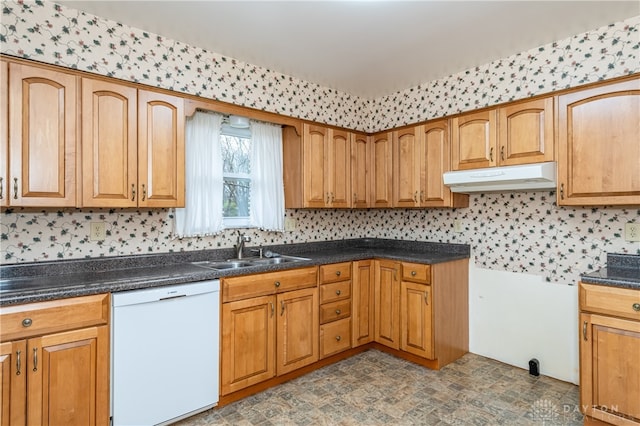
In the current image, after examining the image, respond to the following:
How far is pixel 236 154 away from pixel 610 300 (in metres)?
2.82

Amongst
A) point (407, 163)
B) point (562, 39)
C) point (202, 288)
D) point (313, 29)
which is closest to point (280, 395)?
point (202, 288)

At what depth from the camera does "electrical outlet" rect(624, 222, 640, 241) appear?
2332mm

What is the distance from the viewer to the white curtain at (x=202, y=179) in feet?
8.91

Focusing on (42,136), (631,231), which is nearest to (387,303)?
(631,231)

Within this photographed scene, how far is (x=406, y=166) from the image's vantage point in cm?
340

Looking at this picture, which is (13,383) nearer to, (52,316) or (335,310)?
(52,316)

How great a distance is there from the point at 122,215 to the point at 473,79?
307cm

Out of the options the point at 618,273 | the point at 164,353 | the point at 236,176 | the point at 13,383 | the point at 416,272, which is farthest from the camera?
the point at 236,176

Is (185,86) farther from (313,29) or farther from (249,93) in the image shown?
(313,29)

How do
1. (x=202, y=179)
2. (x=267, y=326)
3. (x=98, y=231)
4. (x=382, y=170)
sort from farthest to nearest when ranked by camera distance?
(x=382, y=170) < (x=202, y=179) < (x=267, y=326) < (x=98, y=231)

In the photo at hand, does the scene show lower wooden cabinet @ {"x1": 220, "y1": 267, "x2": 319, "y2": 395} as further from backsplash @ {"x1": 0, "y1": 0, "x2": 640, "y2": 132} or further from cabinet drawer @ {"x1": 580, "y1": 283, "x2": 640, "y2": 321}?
cabinet drawer @ {"x1": 580, "y1": 283, "x2": 640, "y2": 321}

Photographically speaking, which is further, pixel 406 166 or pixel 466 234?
pixel 406 166

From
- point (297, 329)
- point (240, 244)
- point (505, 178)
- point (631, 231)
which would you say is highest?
point (505, 178)

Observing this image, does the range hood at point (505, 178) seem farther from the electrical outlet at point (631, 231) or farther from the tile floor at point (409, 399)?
the tile floor at point (409, 399)
